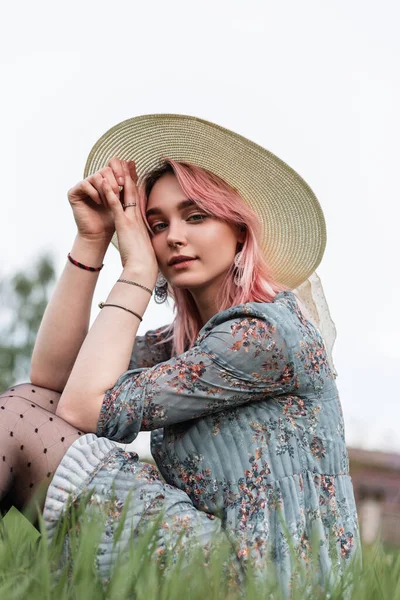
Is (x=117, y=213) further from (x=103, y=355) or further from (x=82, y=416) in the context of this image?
(x=82, y=416)

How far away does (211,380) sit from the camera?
231 cm

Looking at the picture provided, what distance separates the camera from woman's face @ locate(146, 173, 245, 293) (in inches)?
107

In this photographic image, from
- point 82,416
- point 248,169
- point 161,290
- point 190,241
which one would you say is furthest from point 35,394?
point 248,169

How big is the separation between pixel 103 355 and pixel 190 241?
0.49 metres

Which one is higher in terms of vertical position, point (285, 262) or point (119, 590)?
point (285, 262)

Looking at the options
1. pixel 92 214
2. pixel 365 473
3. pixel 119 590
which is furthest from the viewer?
pixel 365 473

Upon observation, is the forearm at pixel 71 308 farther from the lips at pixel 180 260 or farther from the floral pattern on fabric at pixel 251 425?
the floral pattern on fabric at pixel 251 425

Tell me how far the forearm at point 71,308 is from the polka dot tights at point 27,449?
0.54 metres

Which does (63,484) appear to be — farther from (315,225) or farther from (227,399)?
(315,225)

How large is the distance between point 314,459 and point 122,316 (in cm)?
71

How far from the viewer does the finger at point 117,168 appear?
2.90 metres

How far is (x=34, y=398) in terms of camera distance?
2.56m

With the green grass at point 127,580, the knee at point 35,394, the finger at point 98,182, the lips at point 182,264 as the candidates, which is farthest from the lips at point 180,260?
the green grass at point 127,580

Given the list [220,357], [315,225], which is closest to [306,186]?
[315,225]
